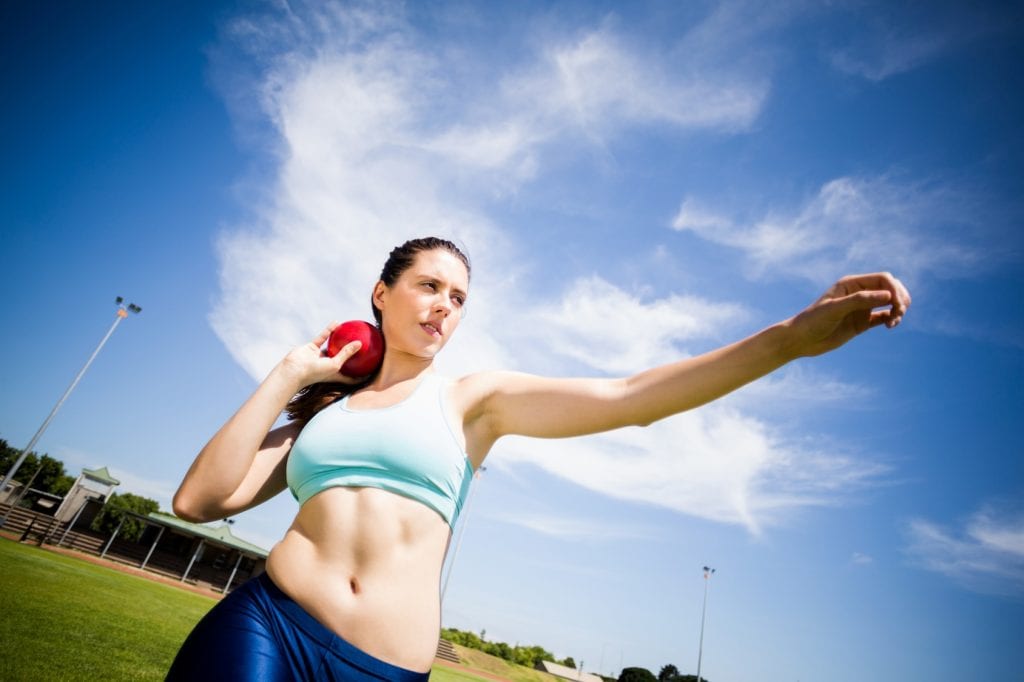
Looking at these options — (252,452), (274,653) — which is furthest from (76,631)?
(274,653)

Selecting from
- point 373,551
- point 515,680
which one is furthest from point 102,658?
point 515,680

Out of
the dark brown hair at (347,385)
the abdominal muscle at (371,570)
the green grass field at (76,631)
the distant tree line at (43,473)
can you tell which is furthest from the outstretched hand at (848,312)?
the distant tree line at (43,473)

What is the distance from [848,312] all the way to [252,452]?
194 centimetres

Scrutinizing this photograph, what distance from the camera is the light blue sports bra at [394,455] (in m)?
1.60

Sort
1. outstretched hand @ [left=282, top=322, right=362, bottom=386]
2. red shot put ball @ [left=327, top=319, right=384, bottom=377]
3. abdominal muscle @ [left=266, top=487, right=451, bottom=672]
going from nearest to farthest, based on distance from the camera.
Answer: abdominal muscle @ [left=266, top=487, right=451, bottom=672]
outstretched hand @ [left=282, top=322, right=362, bottom=386]
red shot put ball @ [left=327, top=319, right=384, bottom=377]

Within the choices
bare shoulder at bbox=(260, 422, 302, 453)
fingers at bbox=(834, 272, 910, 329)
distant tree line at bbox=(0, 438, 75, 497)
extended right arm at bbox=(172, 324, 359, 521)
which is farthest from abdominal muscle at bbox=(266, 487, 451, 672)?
distant tree line at bbox=(0, 438, 75, 497)

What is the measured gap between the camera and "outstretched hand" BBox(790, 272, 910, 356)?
126 centimetres

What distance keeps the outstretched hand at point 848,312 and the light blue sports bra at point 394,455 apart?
1100 mm

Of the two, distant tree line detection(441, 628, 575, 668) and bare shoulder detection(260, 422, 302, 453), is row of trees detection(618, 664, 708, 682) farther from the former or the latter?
bare shoulder detection(260, 422, 302, 453)

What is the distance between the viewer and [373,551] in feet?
4.98

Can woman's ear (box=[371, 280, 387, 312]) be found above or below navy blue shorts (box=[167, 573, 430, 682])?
above

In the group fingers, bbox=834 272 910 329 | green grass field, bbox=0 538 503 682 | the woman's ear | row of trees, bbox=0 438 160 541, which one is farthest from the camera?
row of trees, bbox=0 438 160 541

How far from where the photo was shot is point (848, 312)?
1264mm

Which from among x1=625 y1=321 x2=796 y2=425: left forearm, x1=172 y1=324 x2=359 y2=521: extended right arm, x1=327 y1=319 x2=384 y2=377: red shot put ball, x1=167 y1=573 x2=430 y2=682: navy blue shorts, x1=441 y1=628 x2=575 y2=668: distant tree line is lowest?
x1=441 y1=628 x2=575 y2=668: distant tree line
